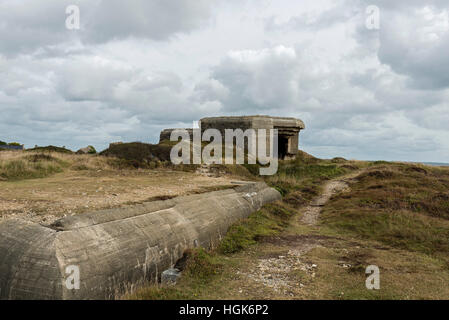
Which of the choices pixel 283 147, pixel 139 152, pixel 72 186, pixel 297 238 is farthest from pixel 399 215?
pixel 283 147

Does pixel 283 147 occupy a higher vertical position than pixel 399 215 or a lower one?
higher

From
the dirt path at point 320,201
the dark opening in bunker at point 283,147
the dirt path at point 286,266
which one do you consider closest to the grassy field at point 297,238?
the dirt path at point 286,266

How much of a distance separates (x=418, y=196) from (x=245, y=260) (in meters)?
9.31

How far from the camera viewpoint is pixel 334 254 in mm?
7445

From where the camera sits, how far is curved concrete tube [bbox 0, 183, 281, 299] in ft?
13.4

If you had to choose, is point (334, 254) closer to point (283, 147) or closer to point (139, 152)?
point (139, 152)

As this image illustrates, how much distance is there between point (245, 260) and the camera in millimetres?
6949

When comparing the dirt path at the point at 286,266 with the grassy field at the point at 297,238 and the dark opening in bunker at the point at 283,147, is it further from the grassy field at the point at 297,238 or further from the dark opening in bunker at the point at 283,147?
the dark opening in bunker at the point at 283,147

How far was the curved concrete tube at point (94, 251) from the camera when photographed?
4.09m

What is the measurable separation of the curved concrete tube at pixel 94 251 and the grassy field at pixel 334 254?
40 cm

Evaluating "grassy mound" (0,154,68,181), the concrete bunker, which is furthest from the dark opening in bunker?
"grassy mound" (0,154,68,181)

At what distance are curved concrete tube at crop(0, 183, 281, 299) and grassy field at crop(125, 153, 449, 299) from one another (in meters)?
A: 0.40

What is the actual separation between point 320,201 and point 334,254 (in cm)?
806
